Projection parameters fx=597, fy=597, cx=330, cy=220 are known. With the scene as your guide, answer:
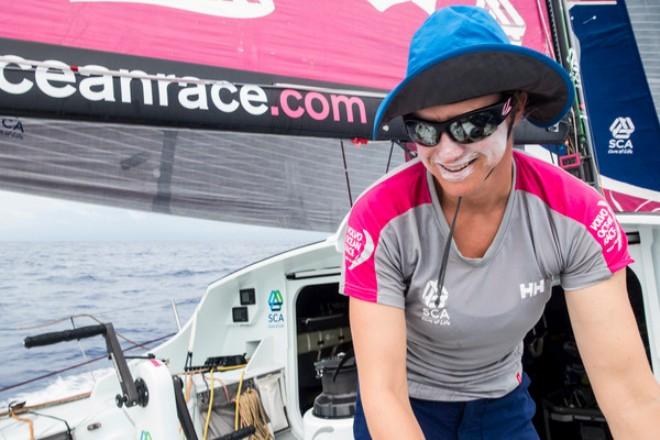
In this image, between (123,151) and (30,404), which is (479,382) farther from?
(30,404)

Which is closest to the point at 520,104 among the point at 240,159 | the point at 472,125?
the point at 472,125

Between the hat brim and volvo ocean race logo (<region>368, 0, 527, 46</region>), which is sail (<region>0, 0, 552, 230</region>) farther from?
the hat brim

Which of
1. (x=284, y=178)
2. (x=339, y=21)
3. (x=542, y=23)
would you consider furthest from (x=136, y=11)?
(x=542, y=23)

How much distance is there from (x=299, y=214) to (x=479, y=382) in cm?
167

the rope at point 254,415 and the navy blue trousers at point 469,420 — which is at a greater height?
the navy blue trousers at point 469,420

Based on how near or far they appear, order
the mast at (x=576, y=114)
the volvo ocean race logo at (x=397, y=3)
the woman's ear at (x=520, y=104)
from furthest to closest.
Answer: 1. the mast at (x=576, y=114)
2. the volvo ocean race logo at (x=397, y=3)
3. the woman's ear at (x=520, y=104)

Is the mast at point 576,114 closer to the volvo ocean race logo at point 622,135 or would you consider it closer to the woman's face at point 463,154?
the woman's face at point 463,154

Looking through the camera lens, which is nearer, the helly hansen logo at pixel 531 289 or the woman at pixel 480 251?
the woman at pixel 480 251

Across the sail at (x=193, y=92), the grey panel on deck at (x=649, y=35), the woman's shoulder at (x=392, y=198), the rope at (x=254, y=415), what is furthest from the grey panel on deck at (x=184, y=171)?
the grey panel on deck at (x=649, y=35)

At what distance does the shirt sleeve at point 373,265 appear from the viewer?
40.3 inches

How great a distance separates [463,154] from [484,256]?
219mm

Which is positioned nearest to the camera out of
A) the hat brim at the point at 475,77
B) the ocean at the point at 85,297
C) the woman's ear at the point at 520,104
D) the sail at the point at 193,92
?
the hat brim at the point at 475,77

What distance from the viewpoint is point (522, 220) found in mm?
1071

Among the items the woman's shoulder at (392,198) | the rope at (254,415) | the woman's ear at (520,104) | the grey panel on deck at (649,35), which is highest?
the grey panel on deck at (649,35)
